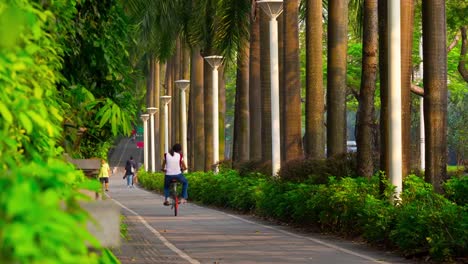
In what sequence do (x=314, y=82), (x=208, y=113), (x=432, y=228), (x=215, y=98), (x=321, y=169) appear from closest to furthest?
(x=432, y=228)
(x=321, y=169)
(x=314, y=82)
(x=215, y=98)
(x=208, y=113)

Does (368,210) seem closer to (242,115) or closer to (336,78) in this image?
(336,78)

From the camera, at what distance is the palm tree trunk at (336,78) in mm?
30072

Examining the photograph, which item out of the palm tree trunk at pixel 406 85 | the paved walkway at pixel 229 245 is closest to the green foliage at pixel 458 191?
the paved walkway at pixel 229 245

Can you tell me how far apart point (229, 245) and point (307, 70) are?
1242cm

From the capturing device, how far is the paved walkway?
17266 millimetres

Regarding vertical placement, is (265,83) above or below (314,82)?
above

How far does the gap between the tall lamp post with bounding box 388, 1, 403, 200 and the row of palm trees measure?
0.87 metres

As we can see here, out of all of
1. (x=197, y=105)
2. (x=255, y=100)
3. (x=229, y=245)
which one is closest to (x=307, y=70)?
(x=255, y=100)

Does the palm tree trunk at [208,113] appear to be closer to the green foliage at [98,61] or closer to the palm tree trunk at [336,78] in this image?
the palm tree trunk at [336,78]

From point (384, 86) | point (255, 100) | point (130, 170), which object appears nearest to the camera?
point (384, 86)

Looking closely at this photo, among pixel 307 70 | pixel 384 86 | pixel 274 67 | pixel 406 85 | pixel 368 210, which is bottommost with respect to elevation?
pixel 368 210

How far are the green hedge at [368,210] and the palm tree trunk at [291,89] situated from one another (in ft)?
4.24

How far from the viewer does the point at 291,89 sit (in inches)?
1336

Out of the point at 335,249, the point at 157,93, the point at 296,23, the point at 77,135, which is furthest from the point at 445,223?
the point at 157,93
